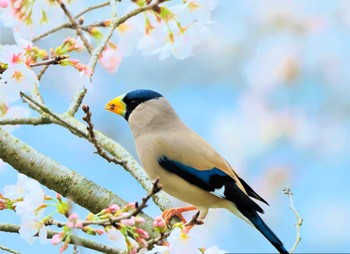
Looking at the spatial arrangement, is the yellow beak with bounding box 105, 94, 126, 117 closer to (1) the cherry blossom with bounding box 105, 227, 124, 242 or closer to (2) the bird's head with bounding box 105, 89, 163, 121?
(2) the bird's head with bounding box 105, 89, 163, 121

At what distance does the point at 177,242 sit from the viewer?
148 cm

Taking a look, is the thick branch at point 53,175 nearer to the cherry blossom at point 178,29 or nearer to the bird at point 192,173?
the bird at point 192,173

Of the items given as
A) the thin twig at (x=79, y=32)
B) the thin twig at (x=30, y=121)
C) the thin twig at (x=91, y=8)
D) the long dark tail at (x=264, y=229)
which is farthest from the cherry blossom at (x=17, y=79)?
the long dark tail at (x=264, y=229)

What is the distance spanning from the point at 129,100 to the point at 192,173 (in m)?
0.36

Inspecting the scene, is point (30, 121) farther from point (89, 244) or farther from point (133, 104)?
point (133, 104)

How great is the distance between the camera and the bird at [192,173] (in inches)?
76.0

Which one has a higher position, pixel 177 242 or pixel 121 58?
pixel 121 58

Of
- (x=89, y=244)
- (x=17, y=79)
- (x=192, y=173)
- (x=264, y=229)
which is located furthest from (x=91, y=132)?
(x=264, y=229)

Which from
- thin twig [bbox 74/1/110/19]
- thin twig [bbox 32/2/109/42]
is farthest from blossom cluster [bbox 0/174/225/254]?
thin twig [bbox 74/1/110/19]

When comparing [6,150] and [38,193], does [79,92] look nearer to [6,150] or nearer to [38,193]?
[6,150]

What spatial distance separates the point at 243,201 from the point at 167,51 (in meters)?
0.48

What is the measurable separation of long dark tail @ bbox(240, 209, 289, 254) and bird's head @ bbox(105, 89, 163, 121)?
0.49m

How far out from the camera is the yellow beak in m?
2.16

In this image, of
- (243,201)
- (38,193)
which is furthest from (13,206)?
(243,201)
